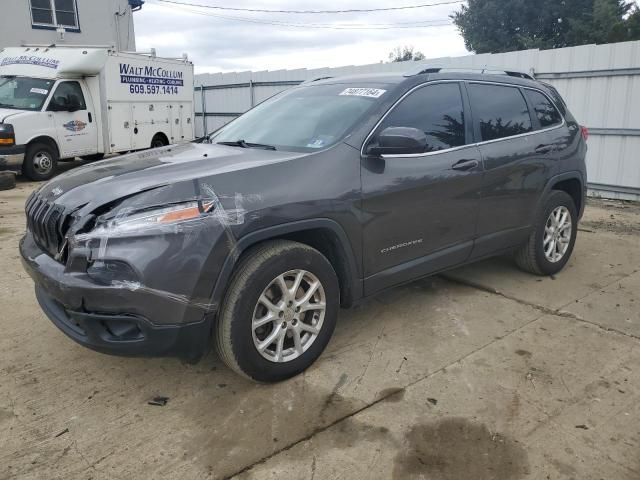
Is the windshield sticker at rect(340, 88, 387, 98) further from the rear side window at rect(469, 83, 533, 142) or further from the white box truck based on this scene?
the white box truck

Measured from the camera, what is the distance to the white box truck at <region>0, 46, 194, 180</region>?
423 inches

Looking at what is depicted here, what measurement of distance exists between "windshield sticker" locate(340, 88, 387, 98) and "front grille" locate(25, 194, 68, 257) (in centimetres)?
201

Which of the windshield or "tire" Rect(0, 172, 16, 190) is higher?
the windshield

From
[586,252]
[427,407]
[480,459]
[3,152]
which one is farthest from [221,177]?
[3,152]

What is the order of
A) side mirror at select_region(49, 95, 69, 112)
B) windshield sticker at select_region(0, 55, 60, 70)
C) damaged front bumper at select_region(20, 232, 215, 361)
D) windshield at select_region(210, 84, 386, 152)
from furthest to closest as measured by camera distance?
windshield sticker at select_region(0, 55, 60, 70) < side mirror at select_region(49, 95, 69, 112) < windshield at select_region(210, 84, 386, 152) < damaged front bumper at select_region(20, 232, 215, 361)

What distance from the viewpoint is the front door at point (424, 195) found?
3.44 m

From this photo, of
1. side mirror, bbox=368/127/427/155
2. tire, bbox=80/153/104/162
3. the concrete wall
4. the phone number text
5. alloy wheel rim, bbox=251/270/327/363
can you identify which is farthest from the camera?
the concrete wall

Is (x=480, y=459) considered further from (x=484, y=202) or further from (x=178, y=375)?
(x=484, y=202)

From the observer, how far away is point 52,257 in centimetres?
293

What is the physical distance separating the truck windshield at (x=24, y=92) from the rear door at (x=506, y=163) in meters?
9.77

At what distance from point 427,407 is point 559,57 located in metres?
8.03

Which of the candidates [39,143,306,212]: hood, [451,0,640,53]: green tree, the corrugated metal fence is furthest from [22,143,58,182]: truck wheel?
Result: [451,0,640,53]: green tree

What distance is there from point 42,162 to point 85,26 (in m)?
8.35

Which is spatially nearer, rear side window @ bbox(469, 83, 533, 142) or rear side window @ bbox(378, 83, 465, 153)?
rear side window @ bbox(378, 83, 465, 153)
